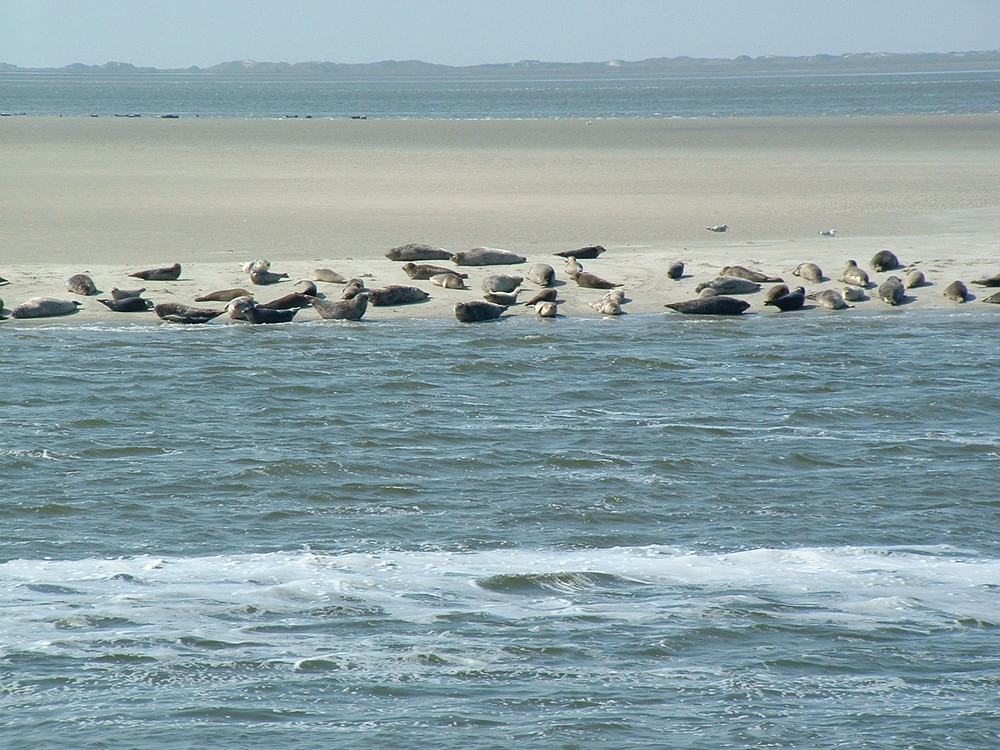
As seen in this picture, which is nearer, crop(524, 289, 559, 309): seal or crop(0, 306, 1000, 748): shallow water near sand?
crop(0, 306, 1000, 748): shallow water near sand

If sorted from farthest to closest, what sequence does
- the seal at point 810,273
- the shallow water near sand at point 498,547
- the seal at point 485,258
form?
the seal at point 485,258, the seal at point 810,273, the shallow water near sand at point 498,547

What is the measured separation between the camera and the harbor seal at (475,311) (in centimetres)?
1151

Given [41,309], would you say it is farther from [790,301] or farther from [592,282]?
[790,301]

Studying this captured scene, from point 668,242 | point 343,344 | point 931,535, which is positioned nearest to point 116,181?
point 668,242

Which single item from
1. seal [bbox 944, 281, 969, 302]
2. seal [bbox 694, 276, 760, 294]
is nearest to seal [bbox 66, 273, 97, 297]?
seal [bbox 694, 276, 760, 294]

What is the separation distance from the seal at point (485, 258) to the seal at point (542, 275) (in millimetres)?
823

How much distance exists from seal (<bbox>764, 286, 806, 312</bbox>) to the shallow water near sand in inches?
60.2

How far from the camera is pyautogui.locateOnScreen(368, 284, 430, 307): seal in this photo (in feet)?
39.8

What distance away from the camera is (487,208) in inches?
717

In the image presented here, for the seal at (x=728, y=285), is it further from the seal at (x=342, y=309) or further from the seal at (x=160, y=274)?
the seal at (x=160, y=274)

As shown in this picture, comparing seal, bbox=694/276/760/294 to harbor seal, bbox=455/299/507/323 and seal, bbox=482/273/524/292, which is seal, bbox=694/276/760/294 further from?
harbor seal, bbox=455/299/507/323

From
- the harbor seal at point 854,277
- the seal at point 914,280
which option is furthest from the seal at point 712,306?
the seal at point 914,280

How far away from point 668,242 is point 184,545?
1013 centimetres

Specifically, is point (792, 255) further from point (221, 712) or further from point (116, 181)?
point (116, 181)
